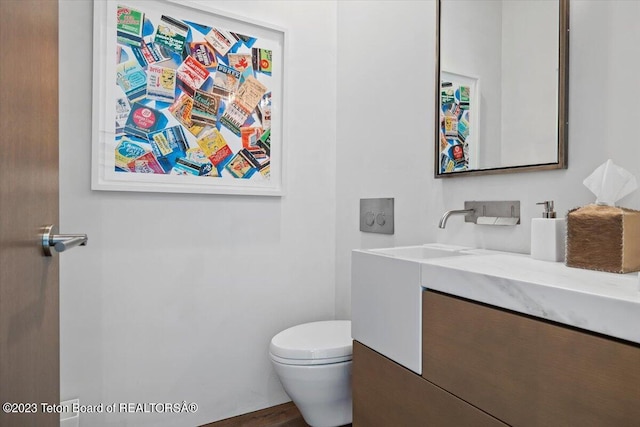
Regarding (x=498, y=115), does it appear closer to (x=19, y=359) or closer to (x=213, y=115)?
(x=213, y=115)

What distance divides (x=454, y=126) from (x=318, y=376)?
3.45ft

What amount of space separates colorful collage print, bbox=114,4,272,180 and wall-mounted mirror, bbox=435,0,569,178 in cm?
87

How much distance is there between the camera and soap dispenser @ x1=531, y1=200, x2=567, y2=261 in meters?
0.97

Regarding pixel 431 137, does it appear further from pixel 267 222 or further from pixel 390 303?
pixel 267 222

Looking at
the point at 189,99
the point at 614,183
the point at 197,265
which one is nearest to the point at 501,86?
the point at 614,183

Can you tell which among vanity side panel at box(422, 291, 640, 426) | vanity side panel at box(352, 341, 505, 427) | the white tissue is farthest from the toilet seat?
the white tissue

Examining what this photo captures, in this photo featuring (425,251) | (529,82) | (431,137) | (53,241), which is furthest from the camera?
(431,137)

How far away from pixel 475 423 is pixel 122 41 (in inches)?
70.2

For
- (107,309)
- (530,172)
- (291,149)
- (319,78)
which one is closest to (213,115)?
(291,149)

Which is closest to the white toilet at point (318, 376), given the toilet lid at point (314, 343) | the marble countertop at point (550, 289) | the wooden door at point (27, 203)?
the toilet lid at point (314, 343)

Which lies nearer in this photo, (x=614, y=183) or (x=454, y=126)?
(x=614, y=183)

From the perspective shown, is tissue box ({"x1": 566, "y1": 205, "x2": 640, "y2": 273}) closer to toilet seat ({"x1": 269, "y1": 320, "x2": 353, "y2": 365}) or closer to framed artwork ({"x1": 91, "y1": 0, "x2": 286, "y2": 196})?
toilet seat ({"x1": 269, "y1": 320, "x2": 353, "y2": 365})

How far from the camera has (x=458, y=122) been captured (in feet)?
4.41

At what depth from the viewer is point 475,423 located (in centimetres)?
77
